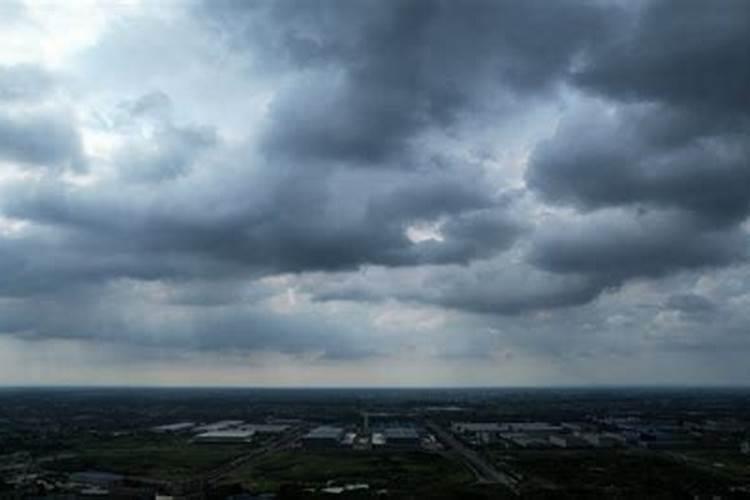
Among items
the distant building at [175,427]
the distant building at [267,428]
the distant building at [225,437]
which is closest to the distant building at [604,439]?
the distant building at [225,437]

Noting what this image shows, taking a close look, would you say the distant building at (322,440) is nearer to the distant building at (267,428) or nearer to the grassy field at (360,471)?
the grassy field at (360,471)

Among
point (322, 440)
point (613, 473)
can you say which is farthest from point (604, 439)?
point (322, 440)

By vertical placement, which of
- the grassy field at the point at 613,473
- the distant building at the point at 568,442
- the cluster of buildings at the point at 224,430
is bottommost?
the grassy field at the point at 613,473

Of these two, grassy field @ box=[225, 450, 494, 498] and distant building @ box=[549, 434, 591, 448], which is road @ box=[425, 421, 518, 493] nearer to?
grassy field @ box=[225, 450, 494, 498]

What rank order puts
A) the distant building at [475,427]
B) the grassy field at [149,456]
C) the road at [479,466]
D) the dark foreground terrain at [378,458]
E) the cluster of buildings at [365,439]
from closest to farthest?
the dark foreground terrain at [378,458], the road at [479,466], the grassy field at [149,456], the cluster of buildings at [365,439], the distant building at [475,427]

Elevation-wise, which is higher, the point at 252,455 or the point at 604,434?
the point at 604,434

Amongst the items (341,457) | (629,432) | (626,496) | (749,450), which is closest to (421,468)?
(341,457)

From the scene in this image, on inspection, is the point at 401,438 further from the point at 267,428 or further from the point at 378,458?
the point at 267,428
